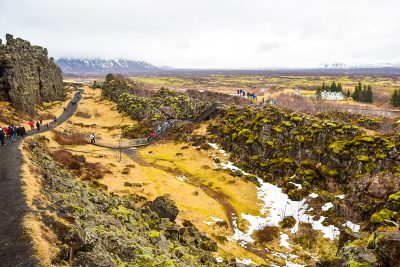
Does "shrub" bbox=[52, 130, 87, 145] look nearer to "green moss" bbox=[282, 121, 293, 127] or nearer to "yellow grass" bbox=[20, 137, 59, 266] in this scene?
"green moss" bbox=[282, 121, 293, 127]

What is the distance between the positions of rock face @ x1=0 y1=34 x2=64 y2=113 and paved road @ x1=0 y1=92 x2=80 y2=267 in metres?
60.2

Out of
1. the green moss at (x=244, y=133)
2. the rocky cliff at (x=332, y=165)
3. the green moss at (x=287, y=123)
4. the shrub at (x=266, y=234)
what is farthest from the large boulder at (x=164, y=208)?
the green moss at (x=244, y=133)

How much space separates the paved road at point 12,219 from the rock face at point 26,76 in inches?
2369

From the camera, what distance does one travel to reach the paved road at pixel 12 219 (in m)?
14.1

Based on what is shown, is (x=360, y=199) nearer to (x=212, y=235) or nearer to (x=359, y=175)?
(x=359, y=175)

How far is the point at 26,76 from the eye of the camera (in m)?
94.1

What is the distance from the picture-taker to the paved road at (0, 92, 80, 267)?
14070 millimetres

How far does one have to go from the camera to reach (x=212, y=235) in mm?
35094

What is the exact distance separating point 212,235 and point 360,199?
61.7 feet

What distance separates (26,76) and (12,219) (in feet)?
293

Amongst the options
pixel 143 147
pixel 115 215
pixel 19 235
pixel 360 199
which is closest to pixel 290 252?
pixel 360 199

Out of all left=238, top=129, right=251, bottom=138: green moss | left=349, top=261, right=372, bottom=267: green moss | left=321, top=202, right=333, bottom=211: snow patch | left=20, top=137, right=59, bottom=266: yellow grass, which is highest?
left=20, top=137, right=59, bottom=266: yellow grass

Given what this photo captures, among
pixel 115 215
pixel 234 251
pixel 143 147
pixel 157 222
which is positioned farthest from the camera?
pixel 143 147

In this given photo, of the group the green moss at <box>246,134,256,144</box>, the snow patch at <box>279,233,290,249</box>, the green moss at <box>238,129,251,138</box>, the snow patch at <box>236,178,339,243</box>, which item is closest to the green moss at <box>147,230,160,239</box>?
the snow patch at <box>236,178,339,243</box>
